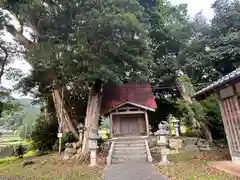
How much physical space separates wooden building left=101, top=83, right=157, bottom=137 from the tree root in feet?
15.6

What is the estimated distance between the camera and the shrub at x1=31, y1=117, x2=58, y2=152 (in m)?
16.9

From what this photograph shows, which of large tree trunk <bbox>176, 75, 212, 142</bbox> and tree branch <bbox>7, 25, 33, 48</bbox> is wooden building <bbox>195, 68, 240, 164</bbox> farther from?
tree branch <bbox>7, 25, 33, 48</bbox>

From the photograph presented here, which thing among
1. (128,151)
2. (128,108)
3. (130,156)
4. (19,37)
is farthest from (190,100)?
(19,37)

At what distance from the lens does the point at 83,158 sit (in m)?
12.1

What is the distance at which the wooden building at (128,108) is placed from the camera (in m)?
16.9

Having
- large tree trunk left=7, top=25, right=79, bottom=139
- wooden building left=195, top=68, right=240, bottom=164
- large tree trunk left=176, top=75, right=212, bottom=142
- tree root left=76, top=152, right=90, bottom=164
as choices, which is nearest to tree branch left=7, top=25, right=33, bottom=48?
large tree trunk left=7, top=25, right=79, bottom=139

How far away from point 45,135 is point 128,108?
23.0ft

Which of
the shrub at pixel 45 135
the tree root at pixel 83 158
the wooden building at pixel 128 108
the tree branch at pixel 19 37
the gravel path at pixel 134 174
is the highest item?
the tree branch at pixel 19 37

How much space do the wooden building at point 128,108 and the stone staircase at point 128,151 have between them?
275 centimetres

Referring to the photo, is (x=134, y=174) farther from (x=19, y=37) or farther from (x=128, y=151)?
(x=19, y=37)

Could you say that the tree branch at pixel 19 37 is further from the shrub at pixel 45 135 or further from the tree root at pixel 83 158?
the tree root at pixel 83 158

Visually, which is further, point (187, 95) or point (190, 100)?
point (187, 95)

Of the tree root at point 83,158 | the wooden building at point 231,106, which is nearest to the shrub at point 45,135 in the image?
the tree root at point 83,158

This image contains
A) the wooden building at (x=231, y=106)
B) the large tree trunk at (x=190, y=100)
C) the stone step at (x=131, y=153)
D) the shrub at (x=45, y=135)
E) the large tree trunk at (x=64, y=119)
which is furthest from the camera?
the shrub at (x=45, y=135)
